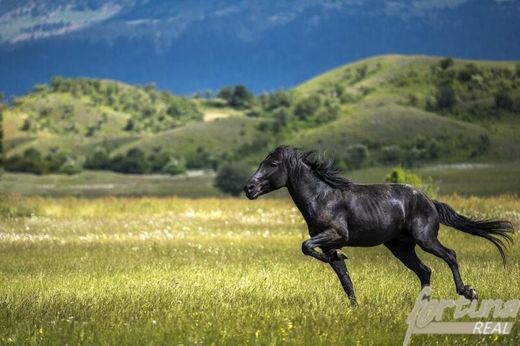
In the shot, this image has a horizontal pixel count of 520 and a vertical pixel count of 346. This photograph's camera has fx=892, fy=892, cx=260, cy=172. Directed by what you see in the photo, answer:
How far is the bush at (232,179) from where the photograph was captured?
84000mm

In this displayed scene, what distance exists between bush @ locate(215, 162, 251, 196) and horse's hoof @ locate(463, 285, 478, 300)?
71.5 m

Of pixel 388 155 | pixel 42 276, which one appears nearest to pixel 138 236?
pixel 42 276

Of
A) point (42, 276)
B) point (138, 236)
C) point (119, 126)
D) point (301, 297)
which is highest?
point (301, 297)

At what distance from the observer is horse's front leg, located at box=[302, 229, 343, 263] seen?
11573 mm

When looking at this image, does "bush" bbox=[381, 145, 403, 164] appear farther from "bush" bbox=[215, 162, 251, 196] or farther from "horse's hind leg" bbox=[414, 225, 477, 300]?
"horse's hind leg" bbox=[414, 225, 477, 300]

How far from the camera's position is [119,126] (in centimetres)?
17238

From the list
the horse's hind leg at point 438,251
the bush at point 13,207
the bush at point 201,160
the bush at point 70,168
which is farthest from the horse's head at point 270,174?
the bush at point 201,160

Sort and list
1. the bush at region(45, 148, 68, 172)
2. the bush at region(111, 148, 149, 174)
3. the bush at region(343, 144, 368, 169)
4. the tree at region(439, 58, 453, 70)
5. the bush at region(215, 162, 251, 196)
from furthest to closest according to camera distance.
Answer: the tree at region(439, 58, 453, 70), the bush at region(111, 148, 149, 174), the bush at region(45, 148, 68, 172), the bush at region(343, 144, 368, 169), the bush at region(215, 162, 251, 196)

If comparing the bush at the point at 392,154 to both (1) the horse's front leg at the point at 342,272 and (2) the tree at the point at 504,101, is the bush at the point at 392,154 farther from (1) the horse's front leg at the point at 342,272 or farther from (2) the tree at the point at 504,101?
(1) the horse's front leg at the point at 342,272

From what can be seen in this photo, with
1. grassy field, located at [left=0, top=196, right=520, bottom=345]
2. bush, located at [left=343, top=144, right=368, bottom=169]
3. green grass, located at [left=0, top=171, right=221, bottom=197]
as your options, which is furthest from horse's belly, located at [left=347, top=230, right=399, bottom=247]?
bush, located at [left=343, top=144, right=368, bottom=169]

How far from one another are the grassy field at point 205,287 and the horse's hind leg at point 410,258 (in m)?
0.32

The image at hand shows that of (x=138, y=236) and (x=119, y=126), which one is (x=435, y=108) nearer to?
(x=119, y=126)

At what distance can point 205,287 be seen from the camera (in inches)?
539

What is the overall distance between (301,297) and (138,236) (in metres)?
14.8
